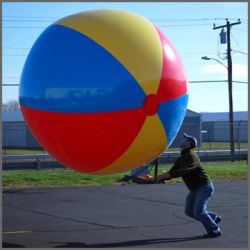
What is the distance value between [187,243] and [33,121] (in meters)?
2.83

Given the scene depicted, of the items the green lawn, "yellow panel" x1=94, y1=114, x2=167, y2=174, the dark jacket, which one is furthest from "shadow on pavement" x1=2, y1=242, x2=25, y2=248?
the green lawn

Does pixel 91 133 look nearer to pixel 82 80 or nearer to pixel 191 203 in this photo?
pixel 82 80

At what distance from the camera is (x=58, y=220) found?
977cm

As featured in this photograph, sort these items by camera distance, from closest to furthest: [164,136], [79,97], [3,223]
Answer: [79,97], [164,136], [3,223]

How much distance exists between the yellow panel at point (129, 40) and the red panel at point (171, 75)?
0.27 ft

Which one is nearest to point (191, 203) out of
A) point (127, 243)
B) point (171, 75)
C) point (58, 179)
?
point (127, 243)

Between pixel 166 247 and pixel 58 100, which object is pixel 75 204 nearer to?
pixel 166 247

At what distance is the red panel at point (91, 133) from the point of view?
20.2 feet

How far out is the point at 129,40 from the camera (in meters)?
6.28

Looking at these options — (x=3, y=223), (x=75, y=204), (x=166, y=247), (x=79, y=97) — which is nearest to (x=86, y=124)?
(x=79, y=97)

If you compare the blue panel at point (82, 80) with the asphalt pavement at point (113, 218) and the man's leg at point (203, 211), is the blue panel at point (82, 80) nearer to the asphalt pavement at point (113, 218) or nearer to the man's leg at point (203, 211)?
the asphalt pavement at point (113, 218)

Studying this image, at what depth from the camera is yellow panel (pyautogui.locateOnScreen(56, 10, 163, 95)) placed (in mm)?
6219

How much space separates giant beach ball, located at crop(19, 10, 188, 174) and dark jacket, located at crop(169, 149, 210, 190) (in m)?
1.51

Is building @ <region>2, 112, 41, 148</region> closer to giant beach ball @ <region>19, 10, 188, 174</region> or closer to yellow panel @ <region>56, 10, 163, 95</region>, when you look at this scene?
giant beach ball @ <region>19, 10, 188, 174</region>
